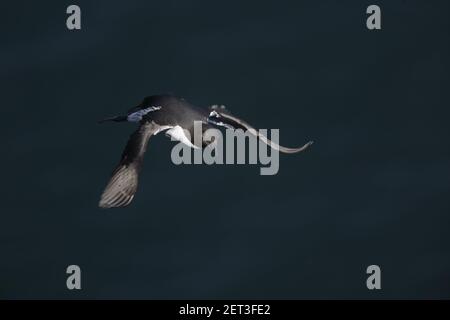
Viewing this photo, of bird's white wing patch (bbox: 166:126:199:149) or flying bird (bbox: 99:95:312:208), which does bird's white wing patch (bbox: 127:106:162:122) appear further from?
bird's white wing patch (bbox: 166:126:199:149)

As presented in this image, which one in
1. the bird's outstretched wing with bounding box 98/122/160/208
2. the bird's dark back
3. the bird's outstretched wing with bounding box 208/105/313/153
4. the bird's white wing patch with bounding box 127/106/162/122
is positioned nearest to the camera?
the bird's outstretched wing with bounding box 98/122/160/208

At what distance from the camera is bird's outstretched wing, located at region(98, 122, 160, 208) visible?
9.03 metres

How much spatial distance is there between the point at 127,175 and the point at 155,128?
528 mm

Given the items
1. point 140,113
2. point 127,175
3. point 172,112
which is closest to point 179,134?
point 172,112

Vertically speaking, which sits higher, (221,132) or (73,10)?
(73,10)

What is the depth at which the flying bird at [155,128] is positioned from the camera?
9.11 m

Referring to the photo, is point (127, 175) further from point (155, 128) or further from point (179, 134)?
point (179, 134)

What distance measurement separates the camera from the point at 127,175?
30.1 ft

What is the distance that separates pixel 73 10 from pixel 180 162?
78.1 inches

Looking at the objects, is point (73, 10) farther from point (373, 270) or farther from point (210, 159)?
point (373, 270)

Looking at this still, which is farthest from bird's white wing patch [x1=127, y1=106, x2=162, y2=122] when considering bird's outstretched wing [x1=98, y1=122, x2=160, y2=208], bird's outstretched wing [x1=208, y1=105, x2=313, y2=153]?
bird's outstretched wing [x1=208, y1=105, x2=313, y2=153]

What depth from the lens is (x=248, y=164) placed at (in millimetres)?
10945

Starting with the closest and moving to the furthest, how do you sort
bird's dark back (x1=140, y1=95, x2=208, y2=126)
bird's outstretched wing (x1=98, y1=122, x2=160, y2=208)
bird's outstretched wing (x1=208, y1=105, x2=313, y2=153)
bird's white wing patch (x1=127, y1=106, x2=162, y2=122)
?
bird's outstretched wing (x1=98, y1=122, x2=160, y2=208)
bird's dark back (x1=140, y1=95, x2=208, y2=126)
bird's white wing patch (x1=127, y1=106, x2=162, y2=122)
bird's outstretched wing (x1=208, y1=105, x2=313, y2=153)

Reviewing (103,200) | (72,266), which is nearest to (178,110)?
(103,200)
